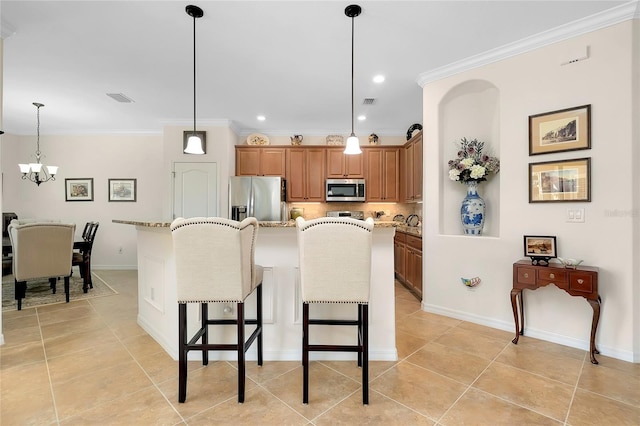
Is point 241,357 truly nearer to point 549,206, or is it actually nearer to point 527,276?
point 527,276

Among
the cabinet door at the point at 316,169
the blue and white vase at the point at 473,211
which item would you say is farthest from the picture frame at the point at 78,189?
the blue and white vase at the point at 473,211

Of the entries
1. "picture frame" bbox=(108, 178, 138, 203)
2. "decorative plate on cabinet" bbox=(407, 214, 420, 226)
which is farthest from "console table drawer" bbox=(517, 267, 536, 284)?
"picture frame" bbox=(108, 178, 138, 203)

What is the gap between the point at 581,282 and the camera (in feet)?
7.06

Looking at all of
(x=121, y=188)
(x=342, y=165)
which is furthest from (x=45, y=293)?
(x=342, y=165)

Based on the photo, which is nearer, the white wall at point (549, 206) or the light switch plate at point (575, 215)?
the white wall at point (549, 206)

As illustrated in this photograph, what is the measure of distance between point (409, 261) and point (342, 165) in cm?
217

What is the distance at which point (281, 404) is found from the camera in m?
1.67

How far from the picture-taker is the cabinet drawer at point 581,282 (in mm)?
2121

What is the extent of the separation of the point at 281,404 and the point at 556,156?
9.78ft

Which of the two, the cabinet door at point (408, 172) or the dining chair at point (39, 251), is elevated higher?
the cabinet door at point (408, 172)

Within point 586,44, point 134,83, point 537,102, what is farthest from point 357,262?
point 134,83

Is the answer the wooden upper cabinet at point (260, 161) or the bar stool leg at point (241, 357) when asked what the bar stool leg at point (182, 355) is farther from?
the wooden upper cabinet at point (260, 161)

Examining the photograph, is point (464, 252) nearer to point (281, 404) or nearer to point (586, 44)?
point (586, 44)

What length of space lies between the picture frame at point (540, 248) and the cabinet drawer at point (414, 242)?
1.20m
